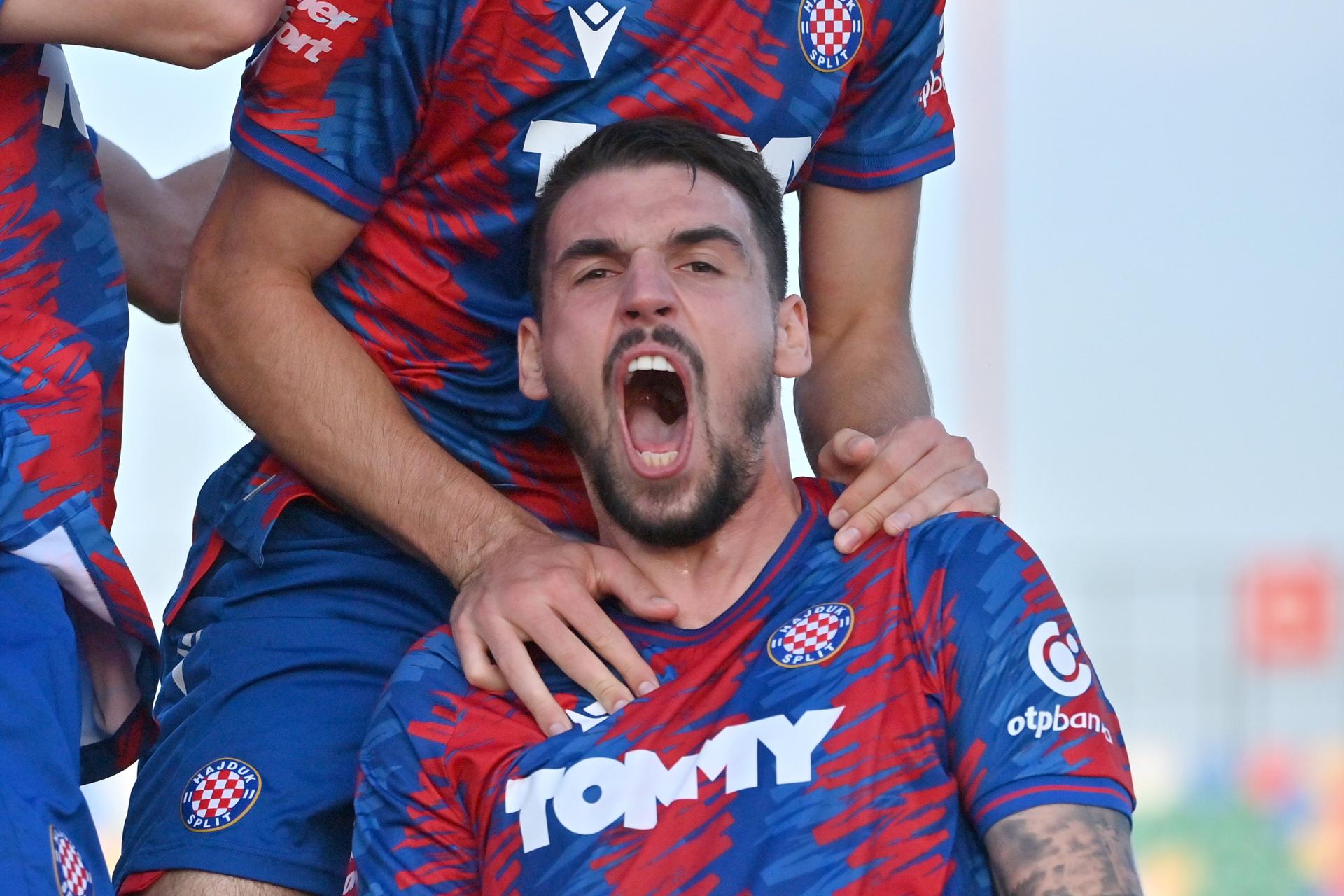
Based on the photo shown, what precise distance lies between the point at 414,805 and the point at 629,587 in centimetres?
32

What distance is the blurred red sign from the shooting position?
9141mm

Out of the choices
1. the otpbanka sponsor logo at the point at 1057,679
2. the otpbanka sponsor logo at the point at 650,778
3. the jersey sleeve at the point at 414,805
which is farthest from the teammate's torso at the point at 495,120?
the otpbanka sponsor logo at the point at 1057,679

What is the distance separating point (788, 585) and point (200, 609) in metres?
0.79

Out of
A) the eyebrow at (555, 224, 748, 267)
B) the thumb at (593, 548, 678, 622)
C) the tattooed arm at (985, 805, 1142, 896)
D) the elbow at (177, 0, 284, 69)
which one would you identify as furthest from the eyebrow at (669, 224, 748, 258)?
the tattooed arm at (985, 805, 1142, 896)

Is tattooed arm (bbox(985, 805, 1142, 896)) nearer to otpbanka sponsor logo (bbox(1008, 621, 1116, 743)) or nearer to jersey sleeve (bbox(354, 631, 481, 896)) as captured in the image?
otpbanka sponsor logo (bbox(1008, 621, 1116, 743))

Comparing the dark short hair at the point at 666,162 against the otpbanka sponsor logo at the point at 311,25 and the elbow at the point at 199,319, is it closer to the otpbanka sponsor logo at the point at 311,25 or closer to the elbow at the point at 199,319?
the otpbanka sponsor logo at the point at 311,25

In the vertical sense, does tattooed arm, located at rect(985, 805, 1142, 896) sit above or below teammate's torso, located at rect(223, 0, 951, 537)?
below

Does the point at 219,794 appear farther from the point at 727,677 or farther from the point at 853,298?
the point at 853,298

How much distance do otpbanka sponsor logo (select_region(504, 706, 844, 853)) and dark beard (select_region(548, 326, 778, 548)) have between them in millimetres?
268

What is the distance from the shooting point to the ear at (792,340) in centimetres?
194

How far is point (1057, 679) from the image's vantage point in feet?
5.19

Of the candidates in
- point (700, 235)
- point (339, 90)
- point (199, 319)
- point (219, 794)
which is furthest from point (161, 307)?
point (700, 235)

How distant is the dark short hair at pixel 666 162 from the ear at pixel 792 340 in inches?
0.8

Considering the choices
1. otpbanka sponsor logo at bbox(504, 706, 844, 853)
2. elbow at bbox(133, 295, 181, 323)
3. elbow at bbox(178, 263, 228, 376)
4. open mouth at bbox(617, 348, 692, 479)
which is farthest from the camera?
elbow at bbox(133, 295, 181, 323)
